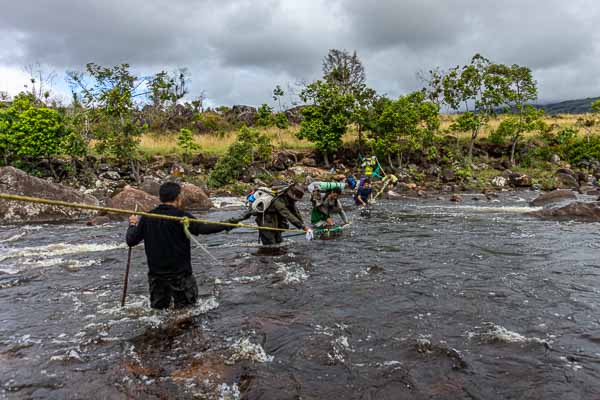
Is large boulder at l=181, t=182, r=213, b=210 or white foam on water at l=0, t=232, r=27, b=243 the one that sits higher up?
large boulder at l=181, t=182, r=213, b=210

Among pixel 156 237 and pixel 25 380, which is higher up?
pixel 156 237

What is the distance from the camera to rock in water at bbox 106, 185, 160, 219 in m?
16.0

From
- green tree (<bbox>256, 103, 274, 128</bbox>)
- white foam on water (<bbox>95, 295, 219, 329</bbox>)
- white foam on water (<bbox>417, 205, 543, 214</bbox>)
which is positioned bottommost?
white foam on water (<bbox>417, 205, 543, 214</bbox>)

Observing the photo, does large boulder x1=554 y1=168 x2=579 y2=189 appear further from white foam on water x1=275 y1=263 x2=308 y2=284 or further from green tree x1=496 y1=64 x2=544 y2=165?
white foam on water x1=275 y1=263 x2=308 y2=284

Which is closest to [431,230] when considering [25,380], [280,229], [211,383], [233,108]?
[280,229]

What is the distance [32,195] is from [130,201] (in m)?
4.24

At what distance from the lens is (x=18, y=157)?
23203mm

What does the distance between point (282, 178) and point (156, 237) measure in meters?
22.7

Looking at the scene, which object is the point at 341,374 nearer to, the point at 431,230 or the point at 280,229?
the point at 280,229

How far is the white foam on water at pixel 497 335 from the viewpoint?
5.42 metres

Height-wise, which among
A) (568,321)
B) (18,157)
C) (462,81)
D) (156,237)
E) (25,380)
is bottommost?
(568,321)

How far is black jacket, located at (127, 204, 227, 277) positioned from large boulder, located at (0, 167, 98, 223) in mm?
12199

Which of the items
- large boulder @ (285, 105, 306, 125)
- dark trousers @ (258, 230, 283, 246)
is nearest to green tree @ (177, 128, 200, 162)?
large boulder @ (285, 105, 306, 125)

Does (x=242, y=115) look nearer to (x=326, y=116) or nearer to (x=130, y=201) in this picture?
(x=326, y=116)
